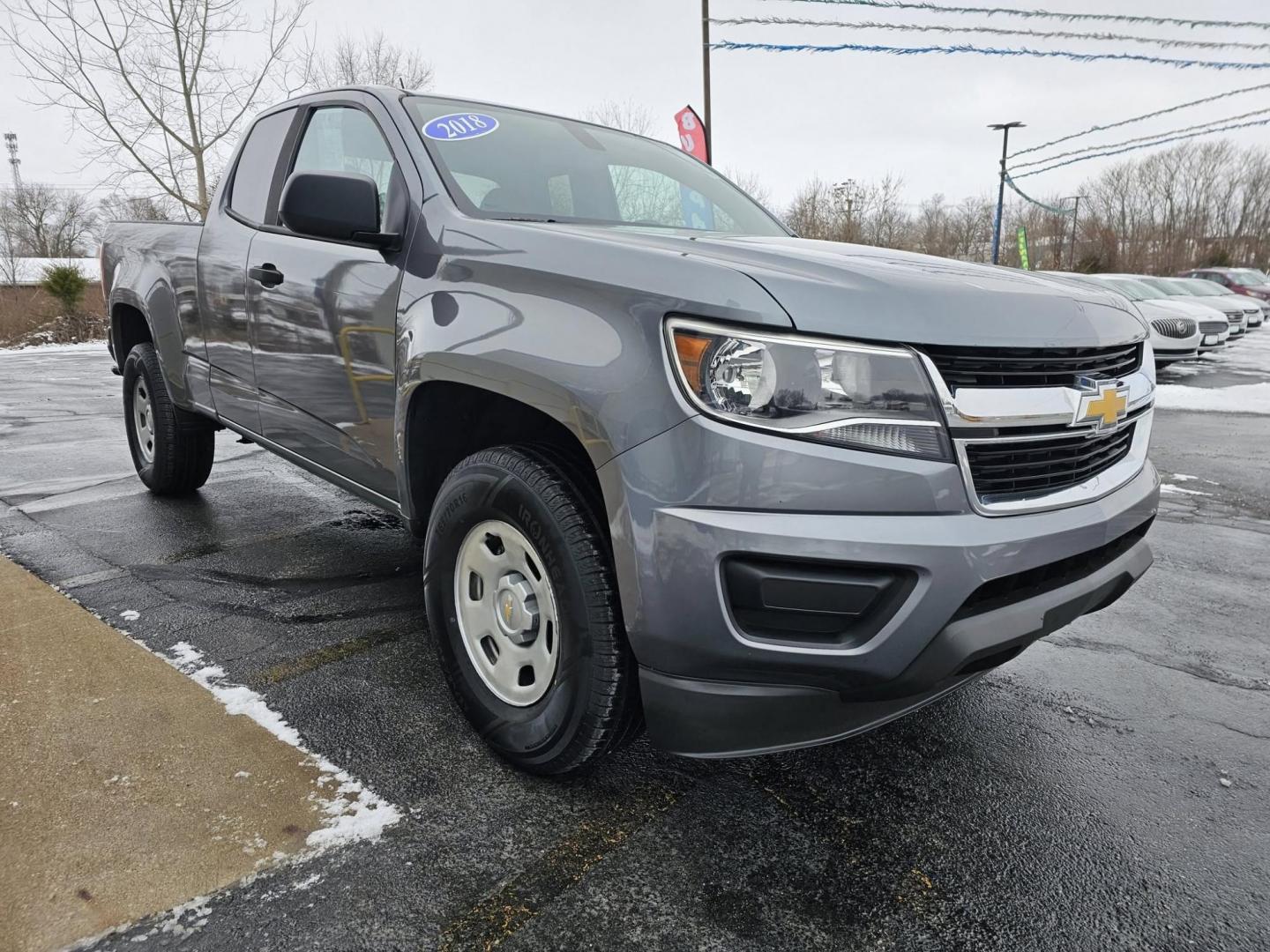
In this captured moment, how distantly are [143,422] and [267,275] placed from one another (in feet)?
7.16

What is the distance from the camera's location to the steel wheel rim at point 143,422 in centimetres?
454

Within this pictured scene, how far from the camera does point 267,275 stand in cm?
302

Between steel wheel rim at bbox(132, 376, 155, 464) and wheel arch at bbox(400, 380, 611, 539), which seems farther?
steel wheel rim at bbox(132, 376, 155, 464)

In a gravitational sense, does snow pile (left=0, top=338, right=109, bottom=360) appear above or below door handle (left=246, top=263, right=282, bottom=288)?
below

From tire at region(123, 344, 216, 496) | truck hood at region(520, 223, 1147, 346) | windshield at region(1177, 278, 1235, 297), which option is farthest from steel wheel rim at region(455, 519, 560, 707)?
windshield at region(1177, 278, 1235, 297)

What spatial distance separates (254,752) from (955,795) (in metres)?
1.80

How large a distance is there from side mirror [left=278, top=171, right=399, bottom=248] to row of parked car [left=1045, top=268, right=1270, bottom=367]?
6.32 meters

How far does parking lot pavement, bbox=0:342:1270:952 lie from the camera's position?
1651mm

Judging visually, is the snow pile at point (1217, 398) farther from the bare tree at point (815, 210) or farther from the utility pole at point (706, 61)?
the bare tree at point (815, 210)

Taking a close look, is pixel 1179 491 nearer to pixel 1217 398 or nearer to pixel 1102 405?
pixel 1102 405

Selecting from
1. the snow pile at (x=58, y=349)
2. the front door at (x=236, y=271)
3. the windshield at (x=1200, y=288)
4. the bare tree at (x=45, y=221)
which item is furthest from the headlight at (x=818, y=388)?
the bare tree at (x=45, y=221)

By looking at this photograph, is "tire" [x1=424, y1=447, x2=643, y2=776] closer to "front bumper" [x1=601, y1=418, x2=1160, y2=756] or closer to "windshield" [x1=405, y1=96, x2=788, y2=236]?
"front bumper" [x1=601, y1=418, x2=1160, y2=756]

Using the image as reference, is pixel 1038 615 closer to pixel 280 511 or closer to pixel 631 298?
pixel 631 298

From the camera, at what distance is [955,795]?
82.6 inches
